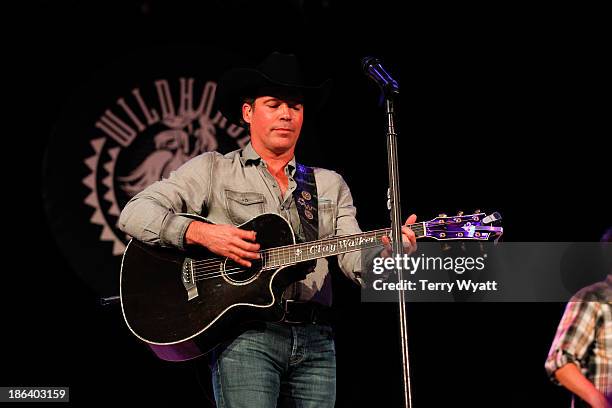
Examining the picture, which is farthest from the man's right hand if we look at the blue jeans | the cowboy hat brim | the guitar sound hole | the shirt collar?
the cowboy hat brim

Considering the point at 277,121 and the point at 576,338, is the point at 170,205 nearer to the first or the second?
the point at 277,121

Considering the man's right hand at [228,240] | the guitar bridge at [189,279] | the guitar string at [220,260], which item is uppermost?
the man's right hand at [228,240]

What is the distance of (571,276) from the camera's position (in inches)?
197

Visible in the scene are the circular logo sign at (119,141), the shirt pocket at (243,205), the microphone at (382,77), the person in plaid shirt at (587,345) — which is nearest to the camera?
the microphone at (382,77)

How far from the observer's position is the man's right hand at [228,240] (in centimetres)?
297

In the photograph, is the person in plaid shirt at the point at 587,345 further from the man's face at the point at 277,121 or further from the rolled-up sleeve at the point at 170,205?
the rolled-up sleeve at the point at 170,205

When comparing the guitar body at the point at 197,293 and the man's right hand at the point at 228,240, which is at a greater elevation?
the man's right hand at the point at 228,240

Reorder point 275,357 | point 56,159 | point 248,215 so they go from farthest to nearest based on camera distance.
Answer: point 56,159 → point 248,215 → point 275,357

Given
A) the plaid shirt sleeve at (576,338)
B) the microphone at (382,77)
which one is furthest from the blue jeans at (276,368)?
the plaid shirt sleeve at (576,338)

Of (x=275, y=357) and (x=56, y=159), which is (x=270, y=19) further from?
(x=275, y=357)

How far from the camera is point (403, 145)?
206 inches

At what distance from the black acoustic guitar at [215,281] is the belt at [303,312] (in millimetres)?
50

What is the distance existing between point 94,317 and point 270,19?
7.34 ft

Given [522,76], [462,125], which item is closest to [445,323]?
[462,125]
